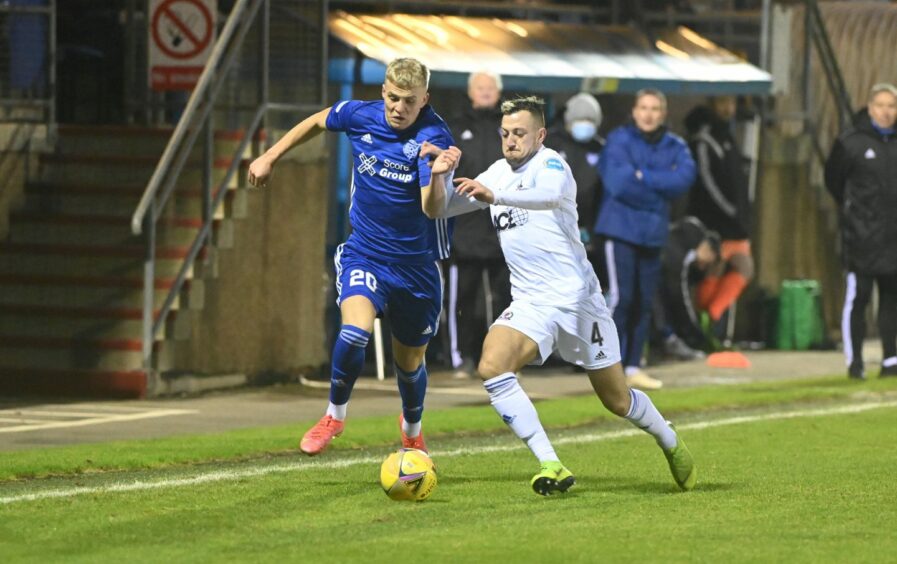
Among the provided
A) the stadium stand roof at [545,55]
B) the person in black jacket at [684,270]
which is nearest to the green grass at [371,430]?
the person in black jacket at [684,270]

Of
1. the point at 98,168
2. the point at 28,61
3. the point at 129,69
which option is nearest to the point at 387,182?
the point at 98,168

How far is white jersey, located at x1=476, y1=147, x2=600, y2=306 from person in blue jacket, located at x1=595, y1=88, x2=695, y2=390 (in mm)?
6678

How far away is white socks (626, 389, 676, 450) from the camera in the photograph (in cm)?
1077

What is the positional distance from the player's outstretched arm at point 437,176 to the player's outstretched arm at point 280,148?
836mm

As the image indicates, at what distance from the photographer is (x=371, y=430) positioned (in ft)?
45.3

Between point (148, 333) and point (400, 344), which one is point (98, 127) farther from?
point (400, 344)

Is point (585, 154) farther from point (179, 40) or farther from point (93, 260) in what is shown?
point (93, 260)

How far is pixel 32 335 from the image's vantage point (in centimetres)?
1677

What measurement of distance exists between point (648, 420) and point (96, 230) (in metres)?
7.56

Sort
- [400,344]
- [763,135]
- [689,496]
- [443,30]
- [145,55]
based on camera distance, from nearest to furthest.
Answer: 1. [689,496]
2. [400,344]
3. [145,55]
4. [443,30]
5. [763,135]

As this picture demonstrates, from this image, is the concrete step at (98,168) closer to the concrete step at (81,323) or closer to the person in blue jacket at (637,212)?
the concrete step at (81,323)

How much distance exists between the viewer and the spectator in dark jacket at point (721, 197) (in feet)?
69.1

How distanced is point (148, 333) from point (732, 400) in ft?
14.3

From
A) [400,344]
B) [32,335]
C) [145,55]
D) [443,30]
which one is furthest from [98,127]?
[400,344]
